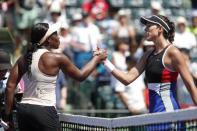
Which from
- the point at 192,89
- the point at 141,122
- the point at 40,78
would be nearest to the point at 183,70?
the point at 192,89

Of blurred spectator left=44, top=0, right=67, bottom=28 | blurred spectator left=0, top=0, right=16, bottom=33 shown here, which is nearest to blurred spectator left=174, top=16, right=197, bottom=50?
blurred spectator left=44, top=0, right=67, bottom=28

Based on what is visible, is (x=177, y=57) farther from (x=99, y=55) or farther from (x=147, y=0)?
(x=147, y=0)

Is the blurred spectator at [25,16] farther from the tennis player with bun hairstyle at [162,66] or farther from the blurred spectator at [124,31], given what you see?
the tennis player with bun hairstyle at [162,66]

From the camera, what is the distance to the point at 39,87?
733cm

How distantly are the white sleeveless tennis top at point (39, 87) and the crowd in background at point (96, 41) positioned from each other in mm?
5685

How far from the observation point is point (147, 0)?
1938 centimetres

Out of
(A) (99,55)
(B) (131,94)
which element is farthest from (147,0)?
(A) (99,55)

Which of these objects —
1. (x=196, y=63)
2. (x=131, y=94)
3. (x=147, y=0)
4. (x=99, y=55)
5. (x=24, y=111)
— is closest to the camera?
(x=24, y=111)

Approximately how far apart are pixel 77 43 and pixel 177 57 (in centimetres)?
836

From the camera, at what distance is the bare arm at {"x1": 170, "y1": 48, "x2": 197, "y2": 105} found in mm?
7285

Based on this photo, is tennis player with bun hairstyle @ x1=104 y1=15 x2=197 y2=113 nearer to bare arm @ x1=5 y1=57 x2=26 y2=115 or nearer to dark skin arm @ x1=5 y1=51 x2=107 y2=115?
dark skin arm @ x1=5 y1=51 x2=107 y2=115

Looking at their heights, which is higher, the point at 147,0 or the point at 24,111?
the point at 147,0

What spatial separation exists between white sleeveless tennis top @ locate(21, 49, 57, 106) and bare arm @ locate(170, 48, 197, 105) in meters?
1.28

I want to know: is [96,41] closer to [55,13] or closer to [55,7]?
[55,13]
